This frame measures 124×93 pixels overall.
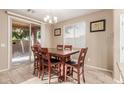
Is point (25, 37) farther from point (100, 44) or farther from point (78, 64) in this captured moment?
point (100, 44)

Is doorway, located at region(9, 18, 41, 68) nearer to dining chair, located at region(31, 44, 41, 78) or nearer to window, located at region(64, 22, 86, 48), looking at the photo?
dining chair, located at region(31, 44, 41, 78)

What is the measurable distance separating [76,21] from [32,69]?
1.09 m

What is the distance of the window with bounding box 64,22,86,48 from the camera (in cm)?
157

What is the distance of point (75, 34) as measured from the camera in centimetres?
156

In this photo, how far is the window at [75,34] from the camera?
1569mm

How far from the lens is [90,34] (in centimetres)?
170

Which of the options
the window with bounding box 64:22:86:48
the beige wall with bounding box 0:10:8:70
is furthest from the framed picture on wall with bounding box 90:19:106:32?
the beige wall with bounding box 0:10:8:70

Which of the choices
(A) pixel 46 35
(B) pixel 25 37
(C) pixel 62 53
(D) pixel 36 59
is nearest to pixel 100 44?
(C) pixel 62 53

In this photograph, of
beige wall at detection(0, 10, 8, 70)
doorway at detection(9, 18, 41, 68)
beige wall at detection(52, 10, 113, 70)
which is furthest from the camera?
beige wall at detection(0, 10, 8, 70)

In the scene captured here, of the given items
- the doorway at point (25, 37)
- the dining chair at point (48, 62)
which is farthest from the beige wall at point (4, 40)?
the dining chair at point (48, 62)
